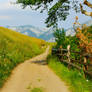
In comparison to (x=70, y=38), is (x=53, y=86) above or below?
below

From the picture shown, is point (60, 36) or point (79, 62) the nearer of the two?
point (79, 62)

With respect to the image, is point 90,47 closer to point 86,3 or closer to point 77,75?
point 77,75

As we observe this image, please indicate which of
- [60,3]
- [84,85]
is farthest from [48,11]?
[84,85]

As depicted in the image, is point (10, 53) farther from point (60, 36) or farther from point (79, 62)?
point (79, 62)

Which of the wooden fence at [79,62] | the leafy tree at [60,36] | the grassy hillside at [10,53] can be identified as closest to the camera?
the wooden fence at [79,62]

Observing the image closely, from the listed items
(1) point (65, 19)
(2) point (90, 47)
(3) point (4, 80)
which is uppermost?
(1) point (65, 19)

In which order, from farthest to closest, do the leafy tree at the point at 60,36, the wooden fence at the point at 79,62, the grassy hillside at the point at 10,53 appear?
the leafy tree at the point at 60,36 → the grassy hillside at the point at 10,53 → the wooden fence at the point at 79,62

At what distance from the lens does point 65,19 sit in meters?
21.4

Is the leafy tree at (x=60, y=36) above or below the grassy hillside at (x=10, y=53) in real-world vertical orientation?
above

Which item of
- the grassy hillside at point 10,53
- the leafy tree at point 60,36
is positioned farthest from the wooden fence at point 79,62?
the grassy hillside at point 10,53

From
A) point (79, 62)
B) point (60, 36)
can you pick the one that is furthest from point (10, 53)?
point (79, 62)

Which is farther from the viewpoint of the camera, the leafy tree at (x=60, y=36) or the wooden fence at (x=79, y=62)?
the leafy tree at (x=60, y=36)

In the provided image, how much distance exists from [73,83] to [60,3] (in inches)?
386

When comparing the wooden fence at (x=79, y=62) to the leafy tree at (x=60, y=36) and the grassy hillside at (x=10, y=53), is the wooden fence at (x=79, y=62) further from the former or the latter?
the grassy hillside at (x=10, y=53)
